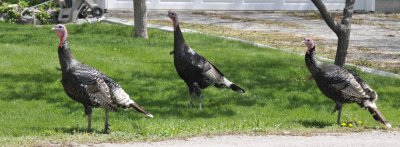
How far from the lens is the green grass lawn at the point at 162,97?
30.3ft

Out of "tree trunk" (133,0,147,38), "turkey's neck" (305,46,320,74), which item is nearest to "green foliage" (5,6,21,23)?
"tree trunk" (133,0,147,38)

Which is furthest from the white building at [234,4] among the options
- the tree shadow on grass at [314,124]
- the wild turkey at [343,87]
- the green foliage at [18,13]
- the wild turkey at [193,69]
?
the wild turkey at [343,87]

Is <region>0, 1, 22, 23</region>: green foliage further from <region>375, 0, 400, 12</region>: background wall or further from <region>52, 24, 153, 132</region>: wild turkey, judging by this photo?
<region>375, 0, 400, 12</region>: background wall

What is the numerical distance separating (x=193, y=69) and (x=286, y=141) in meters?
2.74

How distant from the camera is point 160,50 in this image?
1599 cm

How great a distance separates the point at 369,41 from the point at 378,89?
7.96 meters

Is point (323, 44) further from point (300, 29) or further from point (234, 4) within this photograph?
point (234, 4)

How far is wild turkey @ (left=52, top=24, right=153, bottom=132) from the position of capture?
29.6ft

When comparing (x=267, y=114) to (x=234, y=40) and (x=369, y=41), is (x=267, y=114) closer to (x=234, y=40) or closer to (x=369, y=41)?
(x=234, y=40)

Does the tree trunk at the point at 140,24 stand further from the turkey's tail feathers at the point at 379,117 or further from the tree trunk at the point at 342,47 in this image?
the turkey's tail feathers at the point at 379,117

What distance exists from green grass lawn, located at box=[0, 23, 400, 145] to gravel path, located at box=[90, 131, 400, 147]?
0.84 ft

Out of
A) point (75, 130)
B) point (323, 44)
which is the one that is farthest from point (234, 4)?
point (75, 130)

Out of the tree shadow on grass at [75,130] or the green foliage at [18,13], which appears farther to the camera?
the green foliage at [18,13]

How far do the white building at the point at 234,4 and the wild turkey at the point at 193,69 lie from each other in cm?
1700
